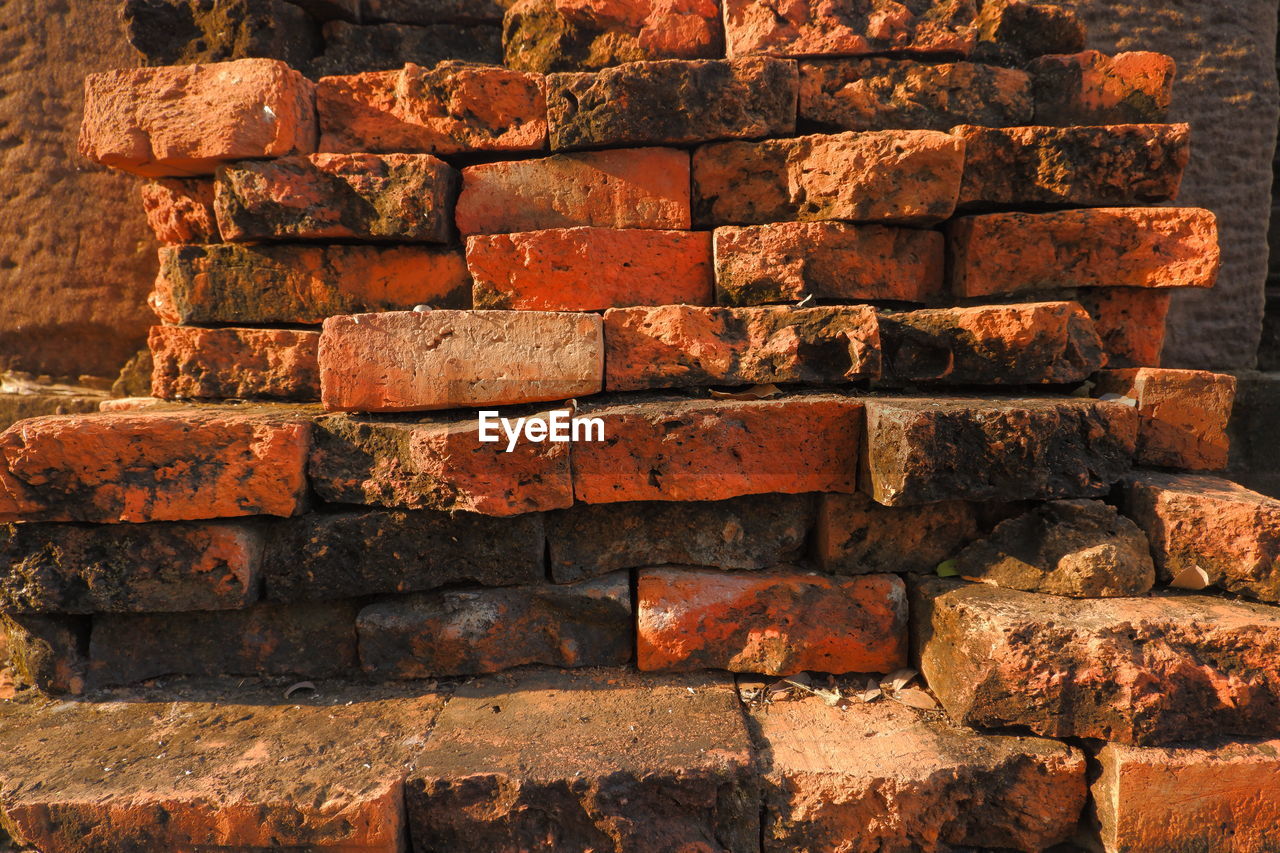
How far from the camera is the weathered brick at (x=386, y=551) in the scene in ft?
6.10

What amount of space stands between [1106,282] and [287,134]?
8.23 ft

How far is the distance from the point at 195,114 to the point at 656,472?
68.9 inches

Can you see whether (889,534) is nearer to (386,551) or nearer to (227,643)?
(386,551)

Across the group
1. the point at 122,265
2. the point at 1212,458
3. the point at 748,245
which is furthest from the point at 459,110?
the point at 1212,458

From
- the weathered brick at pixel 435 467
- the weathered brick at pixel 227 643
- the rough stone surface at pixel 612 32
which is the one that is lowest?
the weathered brick at pixel 227 643

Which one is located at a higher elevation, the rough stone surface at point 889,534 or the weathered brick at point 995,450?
the weathered brick at point 995,450

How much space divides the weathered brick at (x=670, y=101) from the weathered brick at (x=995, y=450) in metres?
0.98

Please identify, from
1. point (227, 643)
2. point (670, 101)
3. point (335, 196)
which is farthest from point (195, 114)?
point (227, 643)

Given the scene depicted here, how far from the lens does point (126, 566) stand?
5.98 ft

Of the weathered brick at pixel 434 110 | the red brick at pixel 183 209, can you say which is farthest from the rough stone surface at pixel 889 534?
the red brick at pixel 183 209

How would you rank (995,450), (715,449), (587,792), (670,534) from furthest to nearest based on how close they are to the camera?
(670,534), (715,449), (995,450), (587,792)

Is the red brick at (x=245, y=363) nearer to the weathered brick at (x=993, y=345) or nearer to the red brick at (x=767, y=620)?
the red brick at (x=767, y=620)

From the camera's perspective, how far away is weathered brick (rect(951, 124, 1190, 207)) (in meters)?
2.06

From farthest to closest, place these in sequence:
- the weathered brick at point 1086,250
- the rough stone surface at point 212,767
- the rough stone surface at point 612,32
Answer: the rough stone surface at point 612,32 → the weathered brick at point 1086,250 → the rough stone surface at point 212,767
